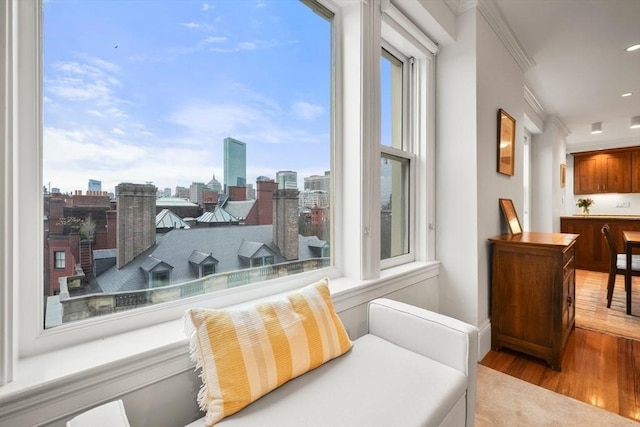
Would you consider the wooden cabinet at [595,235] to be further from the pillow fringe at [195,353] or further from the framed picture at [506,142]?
the pillow fringe at [195,353]

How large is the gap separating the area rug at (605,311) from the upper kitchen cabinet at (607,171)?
2430 mm

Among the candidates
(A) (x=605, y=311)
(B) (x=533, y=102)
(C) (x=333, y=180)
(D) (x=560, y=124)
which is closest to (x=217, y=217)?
(C) (x=333, y=180)

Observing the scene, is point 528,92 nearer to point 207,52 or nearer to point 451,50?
point 451,50

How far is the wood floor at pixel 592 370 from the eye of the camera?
1712 mm

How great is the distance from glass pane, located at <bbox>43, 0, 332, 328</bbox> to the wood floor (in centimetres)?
168

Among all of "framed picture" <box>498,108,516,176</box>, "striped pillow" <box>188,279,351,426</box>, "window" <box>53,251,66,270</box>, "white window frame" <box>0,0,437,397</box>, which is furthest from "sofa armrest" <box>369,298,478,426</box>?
"framed picture" <box>498,108,516,176</box>

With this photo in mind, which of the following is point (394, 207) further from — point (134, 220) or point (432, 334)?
point (134, 220)

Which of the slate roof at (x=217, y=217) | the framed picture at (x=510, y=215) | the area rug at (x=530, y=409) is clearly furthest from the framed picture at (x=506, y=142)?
the slate roof at (x=217, y=217)

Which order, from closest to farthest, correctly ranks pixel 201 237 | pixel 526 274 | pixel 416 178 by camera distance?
1. pixel 201 237
2. pixel 526 274
3. pixel 416 178

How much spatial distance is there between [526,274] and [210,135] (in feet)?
7.52

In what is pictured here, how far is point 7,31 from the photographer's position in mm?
718

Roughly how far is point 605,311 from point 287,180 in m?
3.73

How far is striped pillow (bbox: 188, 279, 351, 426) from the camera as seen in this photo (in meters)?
0.89

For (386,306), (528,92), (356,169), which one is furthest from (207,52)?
(528,92)
